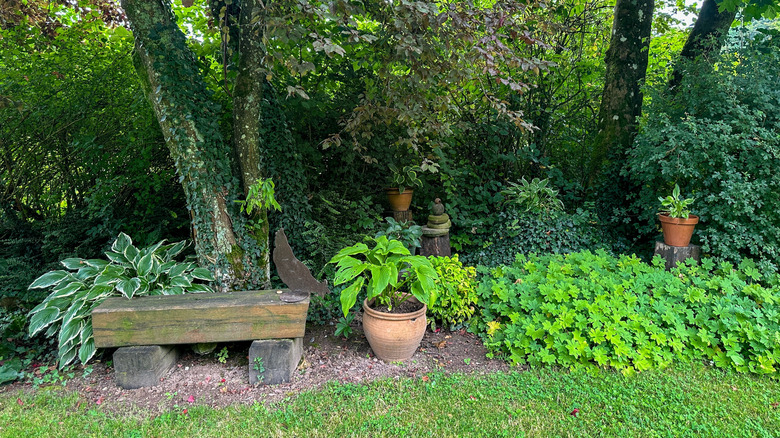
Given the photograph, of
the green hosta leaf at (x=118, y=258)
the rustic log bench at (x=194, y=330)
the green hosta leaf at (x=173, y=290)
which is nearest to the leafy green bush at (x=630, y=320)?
the rustic log bench at (x=194, y=330)

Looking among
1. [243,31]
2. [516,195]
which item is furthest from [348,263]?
[516,195]

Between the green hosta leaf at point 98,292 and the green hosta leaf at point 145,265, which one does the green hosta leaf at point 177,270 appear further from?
the green hosta leaf at point 98,292

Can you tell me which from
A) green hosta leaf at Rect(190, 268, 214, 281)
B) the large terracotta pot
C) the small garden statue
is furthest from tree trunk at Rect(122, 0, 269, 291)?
the small garden statue

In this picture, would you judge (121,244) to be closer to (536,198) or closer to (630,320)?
(630,320)

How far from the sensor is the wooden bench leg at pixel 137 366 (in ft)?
9.23

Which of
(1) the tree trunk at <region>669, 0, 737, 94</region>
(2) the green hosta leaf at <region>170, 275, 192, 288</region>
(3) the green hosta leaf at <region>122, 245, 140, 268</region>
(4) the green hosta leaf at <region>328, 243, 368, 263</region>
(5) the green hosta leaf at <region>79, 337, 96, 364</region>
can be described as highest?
(1) the tree trunk at <region>669, 0, 737, 94</region>

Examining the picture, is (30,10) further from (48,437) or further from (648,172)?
(648,172)

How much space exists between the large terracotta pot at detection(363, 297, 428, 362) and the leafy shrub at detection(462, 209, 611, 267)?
196 centimetres

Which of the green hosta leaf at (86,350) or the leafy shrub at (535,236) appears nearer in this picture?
the green hosta leaf at (86,350)

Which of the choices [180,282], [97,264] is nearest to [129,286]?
[180,282]

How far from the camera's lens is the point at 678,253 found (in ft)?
14.0

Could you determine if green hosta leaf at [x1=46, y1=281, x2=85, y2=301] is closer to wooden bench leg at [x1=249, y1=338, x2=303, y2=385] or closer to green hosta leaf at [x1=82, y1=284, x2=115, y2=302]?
green hosta leaf at [x1=82, y1=284, x2=115, y2=302]

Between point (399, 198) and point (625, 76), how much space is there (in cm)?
348

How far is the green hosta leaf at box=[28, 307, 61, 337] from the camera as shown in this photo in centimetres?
300
